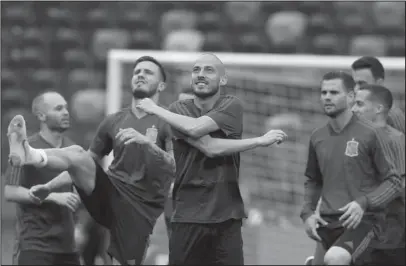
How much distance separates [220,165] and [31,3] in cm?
1044

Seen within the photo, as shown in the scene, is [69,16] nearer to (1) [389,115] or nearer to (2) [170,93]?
(2) [170,93]

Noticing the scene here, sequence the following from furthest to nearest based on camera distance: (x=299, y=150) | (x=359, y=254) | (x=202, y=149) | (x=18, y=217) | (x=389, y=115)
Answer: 1. (x=299, y=150)
2. (x=389, y=115)
3. (x=18, y=217)
4. (x=359, y=254)
5. (x=202, y=149)

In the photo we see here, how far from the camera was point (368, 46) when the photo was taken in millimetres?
14328

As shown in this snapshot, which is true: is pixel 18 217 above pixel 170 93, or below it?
below

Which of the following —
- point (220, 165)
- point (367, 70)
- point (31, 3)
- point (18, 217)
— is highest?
point (31, 3)

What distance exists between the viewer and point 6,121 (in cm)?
1406

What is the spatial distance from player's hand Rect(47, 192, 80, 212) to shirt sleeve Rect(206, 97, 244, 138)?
4.46 feet

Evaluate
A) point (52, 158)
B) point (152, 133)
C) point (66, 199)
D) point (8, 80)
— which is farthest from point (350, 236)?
point (8, 80)

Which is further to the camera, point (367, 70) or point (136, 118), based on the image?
point (367, 70)

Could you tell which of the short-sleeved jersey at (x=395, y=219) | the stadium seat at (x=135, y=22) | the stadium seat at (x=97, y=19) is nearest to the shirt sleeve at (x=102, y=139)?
the short-sleeved jersey at (x=395, y=219)

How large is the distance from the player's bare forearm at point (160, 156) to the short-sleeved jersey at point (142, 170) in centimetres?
6

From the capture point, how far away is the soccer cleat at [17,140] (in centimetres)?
559

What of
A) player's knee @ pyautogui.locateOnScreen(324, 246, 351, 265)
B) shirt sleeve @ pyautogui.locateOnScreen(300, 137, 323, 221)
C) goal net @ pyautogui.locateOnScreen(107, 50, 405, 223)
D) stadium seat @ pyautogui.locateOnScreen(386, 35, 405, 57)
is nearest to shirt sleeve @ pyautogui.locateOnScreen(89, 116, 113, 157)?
shirt sleeve @ pyautogui.locateOnScreen(300, 137, 323, 221)

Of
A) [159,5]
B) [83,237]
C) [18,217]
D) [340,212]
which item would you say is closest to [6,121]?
[159,5]
